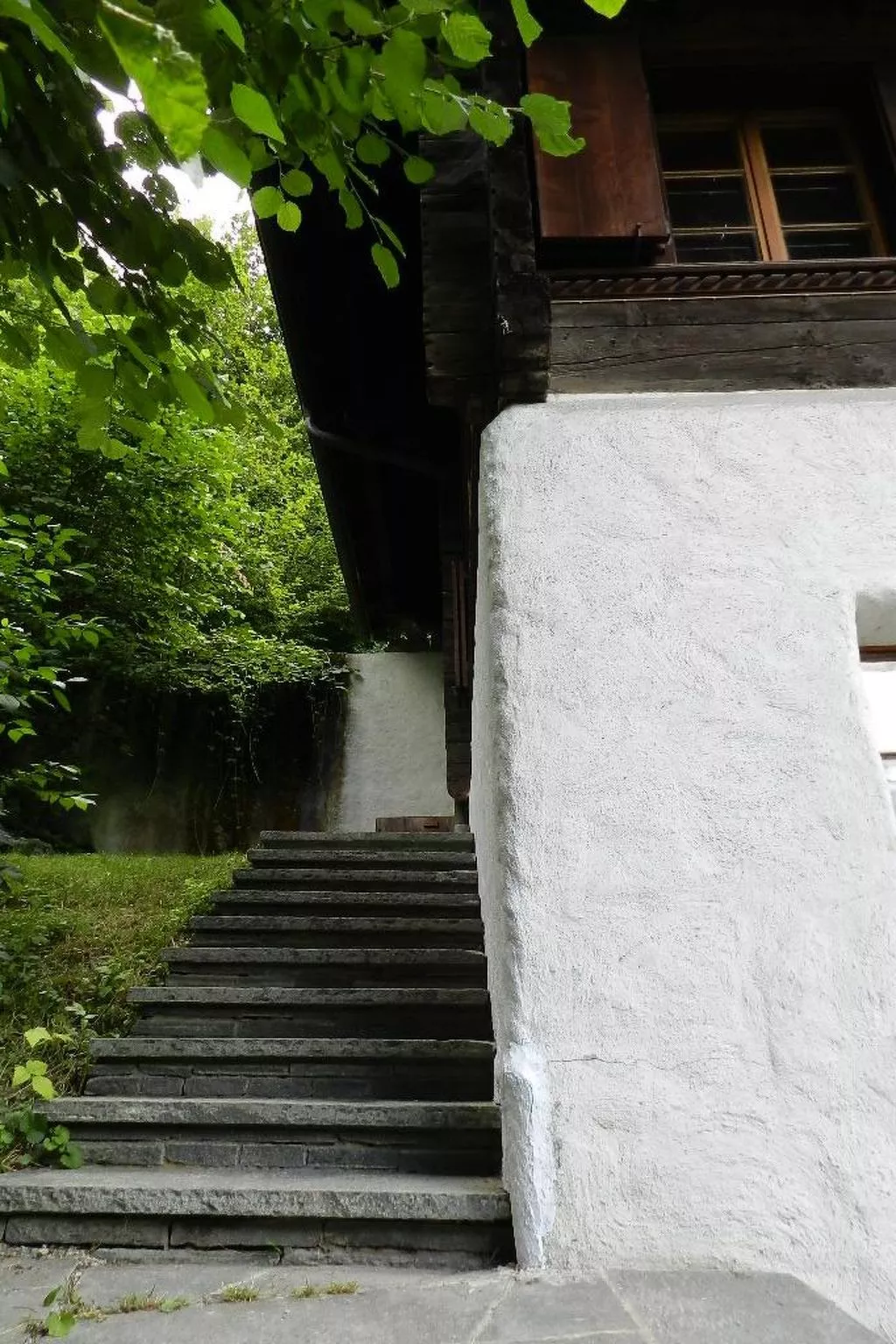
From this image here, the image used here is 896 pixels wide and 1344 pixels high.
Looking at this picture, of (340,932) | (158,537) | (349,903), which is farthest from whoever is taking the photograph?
(158,537)

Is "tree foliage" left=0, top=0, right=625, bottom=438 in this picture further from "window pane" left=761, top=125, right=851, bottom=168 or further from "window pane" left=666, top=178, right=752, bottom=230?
"window pane" left=761, top=125, right=851, bottom=168

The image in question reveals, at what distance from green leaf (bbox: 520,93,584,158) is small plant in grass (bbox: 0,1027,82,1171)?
286cm

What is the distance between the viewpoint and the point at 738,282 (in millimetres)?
2850

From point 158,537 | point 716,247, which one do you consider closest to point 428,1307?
point 716,247

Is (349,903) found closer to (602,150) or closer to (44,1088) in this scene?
(44,1088)

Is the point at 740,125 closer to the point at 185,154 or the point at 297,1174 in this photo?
the point at 185,154

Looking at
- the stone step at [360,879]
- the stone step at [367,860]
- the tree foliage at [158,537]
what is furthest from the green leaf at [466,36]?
the tree foliage at [158,537]

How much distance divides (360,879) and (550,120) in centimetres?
336

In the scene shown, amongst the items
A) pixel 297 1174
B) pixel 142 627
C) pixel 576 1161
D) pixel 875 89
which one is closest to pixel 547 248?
pixel 875 89

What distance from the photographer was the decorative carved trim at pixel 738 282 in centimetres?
285

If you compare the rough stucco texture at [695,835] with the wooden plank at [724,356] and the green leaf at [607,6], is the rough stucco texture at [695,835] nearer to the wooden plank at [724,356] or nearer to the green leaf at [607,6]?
the wooden plank at [724,356]

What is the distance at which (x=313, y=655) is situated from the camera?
8883 mm

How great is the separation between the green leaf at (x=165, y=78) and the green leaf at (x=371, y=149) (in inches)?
33.5

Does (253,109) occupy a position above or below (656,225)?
below
